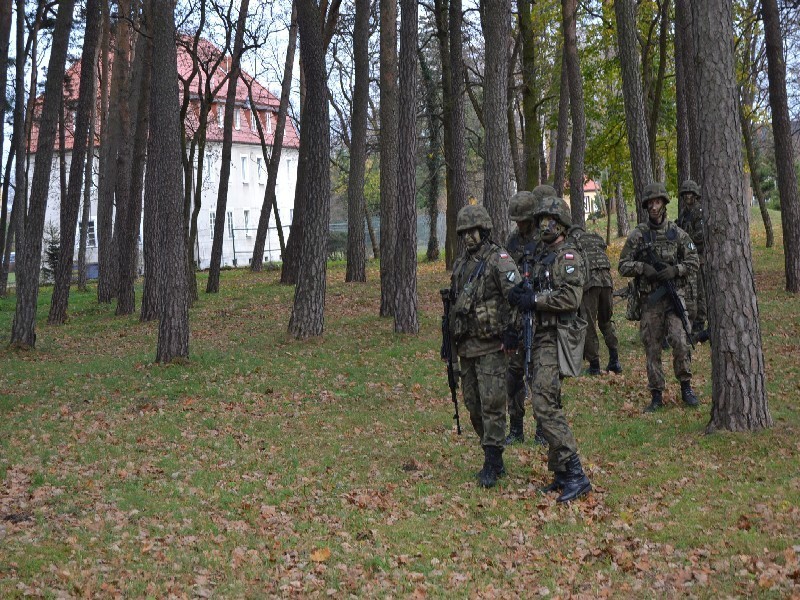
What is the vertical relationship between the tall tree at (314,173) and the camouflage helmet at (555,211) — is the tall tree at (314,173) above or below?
above

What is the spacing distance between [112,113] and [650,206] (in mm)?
21789

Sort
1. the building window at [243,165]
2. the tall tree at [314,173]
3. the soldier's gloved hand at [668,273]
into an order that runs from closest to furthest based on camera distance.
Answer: the soldier's gloved hand at [668,273] → the tall tree at [314,173] → the building window at [243,165]

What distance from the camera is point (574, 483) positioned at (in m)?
8.13

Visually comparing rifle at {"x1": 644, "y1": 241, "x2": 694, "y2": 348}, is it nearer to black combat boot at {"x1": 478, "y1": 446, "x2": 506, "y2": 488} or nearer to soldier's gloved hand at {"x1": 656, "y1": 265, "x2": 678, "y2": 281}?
soldier's gloved hand at {"x1": 656, "y1": 265, "x2": 678, "y2": 281}

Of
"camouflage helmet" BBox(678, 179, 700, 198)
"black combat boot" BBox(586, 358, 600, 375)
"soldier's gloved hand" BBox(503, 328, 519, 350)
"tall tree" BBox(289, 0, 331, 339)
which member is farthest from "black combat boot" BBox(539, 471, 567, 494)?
"tall tree" BBox(289, 0, 331, 339)

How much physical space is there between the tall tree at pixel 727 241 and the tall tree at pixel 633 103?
726cm

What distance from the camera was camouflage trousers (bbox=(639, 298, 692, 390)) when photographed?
36.2 feet

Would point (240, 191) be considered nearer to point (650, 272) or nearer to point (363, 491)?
point (650, 272)

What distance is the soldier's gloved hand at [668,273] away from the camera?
35.4 feet

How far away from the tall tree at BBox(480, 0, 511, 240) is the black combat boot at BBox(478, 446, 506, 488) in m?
8.38

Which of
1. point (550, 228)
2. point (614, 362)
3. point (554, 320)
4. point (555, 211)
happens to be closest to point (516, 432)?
point (554, 320)

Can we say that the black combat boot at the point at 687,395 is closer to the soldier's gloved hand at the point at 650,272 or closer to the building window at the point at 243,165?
the soldier's gloved hand at the point at 650,272

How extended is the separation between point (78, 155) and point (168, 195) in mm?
7178

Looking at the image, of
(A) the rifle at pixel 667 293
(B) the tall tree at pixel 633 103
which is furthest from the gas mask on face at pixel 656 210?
(B) the tall tree at pixel 633 103
